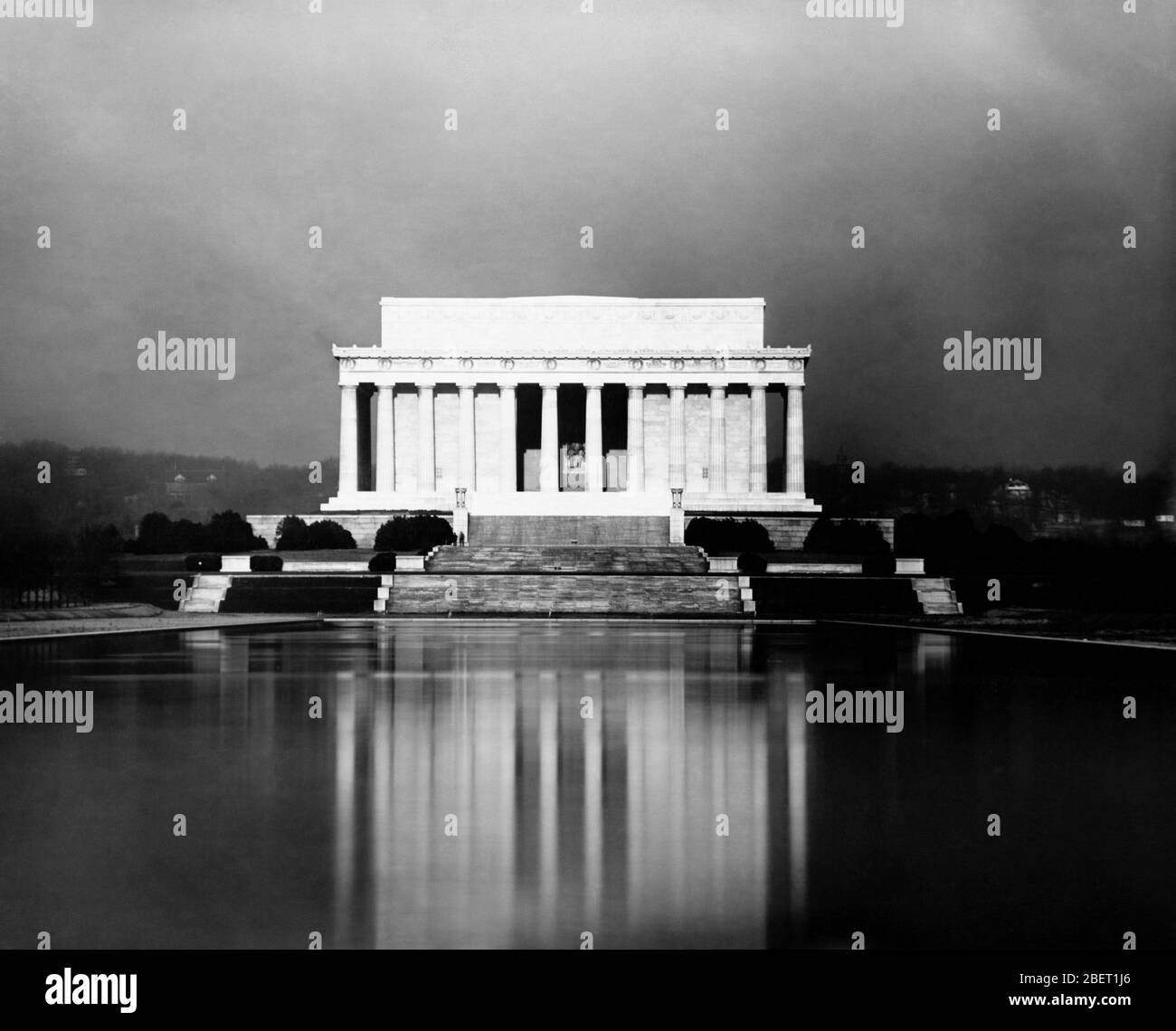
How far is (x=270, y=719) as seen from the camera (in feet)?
47.3

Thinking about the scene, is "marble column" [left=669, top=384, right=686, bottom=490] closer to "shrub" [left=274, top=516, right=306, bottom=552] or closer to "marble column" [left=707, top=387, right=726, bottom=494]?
"marble column" [left=707, top=387, right=726, bottom=494]

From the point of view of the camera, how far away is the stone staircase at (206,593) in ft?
135

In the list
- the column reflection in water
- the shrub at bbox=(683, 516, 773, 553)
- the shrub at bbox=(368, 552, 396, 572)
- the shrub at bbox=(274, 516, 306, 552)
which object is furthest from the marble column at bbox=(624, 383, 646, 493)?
the column reflection in water

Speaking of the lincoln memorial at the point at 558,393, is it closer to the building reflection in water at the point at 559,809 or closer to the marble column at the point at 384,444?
the marble column at the point at 384,444

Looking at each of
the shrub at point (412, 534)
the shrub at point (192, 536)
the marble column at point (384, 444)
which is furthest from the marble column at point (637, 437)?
the shrub at point (192, 536)

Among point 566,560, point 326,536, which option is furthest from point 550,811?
point 326,536

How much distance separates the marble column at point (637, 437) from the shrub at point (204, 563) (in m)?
25.7

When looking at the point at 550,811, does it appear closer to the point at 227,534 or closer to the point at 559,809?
the point at 559,809

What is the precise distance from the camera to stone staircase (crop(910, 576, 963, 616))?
134 ft

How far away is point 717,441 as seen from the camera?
6519 cm

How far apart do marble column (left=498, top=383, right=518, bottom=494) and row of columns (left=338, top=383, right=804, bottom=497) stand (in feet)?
0.14
